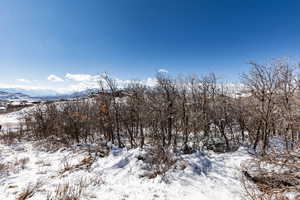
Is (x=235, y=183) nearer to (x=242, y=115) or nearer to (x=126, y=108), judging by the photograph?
(x=242, y=115)

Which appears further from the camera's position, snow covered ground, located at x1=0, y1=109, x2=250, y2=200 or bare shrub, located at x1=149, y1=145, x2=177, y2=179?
bare shrub, located at x1=149, y1=145, x2=177, y2=179

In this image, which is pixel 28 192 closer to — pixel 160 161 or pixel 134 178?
pixel 134 178

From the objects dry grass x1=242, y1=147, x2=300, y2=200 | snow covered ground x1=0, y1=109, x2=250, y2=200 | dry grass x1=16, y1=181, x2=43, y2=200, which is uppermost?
dry grass x1=242, y1=147, x2=300, y2=200

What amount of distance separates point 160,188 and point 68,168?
4.28 m

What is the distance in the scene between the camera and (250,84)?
934cm

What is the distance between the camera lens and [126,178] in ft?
17.2

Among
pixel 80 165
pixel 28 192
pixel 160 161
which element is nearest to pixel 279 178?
pixel 160 161

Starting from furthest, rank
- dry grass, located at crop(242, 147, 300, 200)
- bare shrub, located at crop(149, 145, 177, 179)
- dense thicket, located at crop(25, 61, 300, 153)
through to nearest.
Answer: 1. dense thicket, located at crop(25, 61, 300, 153)
2. bare shrub, located at crop(149, 145, 177, 179)
3. dry grass, located at crop(242, 147, 300, 200)

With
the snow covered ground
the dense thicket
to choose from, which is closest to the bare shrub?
the snow covered ground

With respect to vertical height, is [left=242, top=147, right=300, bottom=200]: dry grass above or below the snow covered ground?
above

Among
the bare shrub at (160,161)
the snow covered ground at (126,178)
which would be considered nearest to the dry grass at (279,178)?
the snow covered ground at (126,178)

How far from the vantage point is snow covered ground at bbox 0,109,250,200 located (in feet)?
13.9

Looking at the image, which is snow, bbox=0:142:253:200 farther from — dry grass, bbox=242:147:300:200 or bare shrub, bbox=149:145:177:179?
dry grass, bbox=242:147:300:200

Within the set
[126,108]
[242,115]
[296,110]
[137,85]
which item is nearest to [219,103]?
[242,115]
